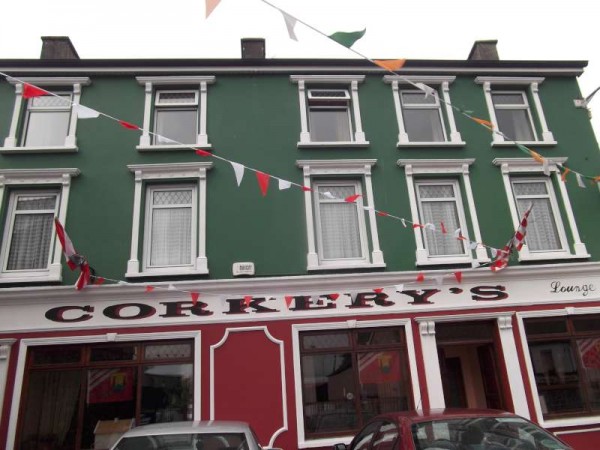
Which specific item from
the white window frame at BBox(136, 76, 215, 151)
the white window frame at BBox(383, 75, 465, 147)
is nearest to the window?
the white window frame at BBox(383, 75, 465, 147)

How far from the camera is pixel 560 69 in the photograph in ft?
39.7

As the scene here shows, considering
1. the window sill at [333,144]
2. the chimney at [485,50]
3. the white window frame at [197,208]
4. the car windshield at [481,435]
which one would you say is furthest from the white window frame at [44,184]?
the chimney at [485,50]

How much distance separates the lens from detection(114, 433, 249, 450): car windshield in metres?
4.83

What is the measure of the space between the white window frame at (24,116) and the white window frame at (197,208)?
159cm

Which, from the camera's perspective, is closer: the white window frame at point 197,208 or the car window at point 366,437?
the car window at point 366,437

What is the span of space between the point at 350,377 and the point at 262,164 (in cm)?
495

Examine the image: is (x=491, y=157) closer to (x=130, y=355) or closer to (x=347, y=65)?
(x=347, y=65)

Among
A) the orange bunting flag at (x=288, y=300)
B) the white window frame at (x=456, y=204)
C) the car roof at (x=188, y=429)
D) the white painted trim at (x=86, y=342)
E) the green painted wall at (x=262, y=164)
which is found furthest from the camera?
the white window frame at (x=456, y=204)

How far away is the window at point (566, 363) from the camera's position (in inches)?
372

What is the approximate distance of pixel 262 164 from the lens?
10.5 m

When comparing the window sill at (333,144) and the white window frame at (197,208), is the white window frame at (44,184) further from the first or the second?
the window sill at (333,144)

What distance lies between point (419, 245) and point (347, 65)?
4829mm

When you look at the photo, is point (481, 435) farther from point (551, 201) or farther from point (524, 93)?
point (524, 93)

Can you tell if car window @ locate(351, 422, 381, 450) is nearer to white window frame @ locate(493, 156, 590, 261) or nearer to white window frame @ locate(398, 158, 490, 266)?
white window frame @ locate(398, 158, 490, 266)
